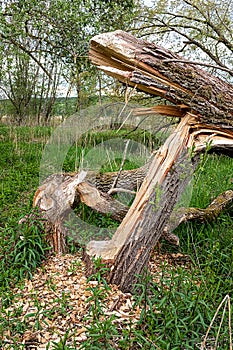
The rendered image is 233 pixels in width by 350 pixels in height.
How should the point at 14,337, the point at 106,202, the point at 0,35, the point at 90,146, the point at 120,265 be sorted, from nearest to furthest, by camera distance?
the point at 14,337
the point at 120,265
the point at 106,202
the point at 90,146
the point at 0,35

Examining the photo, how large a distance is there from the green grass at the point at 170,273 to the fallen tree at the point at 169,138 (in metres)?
0.22

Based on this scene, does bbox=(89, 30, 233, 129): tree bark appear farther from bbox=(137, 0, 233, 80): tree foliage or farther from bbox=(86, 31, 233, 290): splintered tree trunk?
bbox=(137, 0, 233, 80): tree foliage

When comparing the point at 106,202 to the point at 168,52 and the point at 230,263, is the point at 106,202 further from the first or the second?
the point at 168,52

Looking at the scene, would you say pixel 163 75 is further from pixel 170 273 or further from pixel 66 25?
pixel 66 25

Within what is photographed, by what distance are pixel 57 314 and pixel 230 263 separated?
4.70 ft

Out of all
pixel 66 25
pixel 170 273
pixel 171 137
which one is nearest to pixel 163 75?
pixel 171 137

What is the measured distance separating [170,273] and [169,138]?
3.56 feet

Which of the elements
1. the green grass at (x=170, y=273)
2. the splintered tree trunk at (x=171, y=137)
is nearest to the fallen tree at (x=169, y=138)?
the splintered tree trunk at (x=171, y=137)

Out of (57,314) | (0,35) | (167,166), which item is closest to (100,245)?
(57,314)

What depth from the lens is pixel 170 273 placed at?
2.81 m

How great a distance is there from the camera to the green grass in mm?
2195

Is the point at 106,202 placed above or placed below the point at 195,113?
below

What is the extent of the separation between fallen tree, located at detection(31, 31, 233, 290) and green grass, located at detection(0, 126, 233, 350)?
0.22 metres

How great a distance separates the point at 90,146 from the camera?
197 inches
